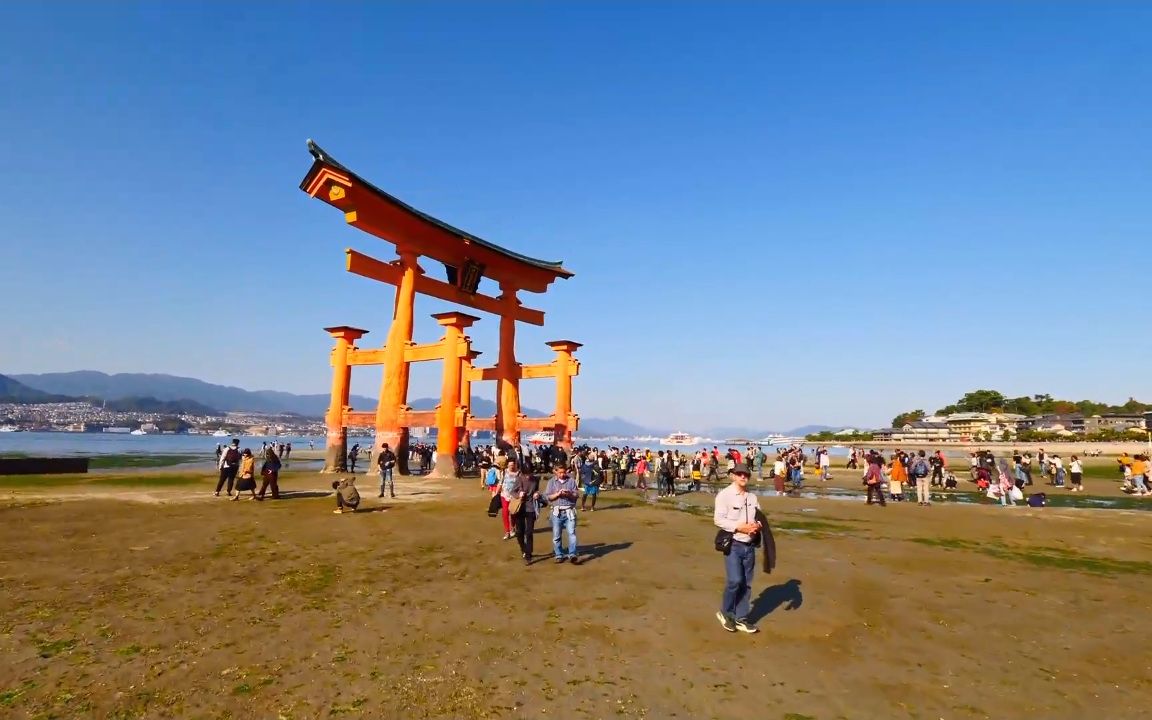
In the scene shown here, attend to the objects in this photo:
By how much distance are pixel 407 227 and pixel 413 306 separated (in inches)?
137

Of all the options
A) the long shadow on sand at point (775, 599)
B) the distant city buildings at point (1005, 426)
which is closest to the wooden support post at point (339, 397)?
the long shadow on sand at point (775, 599)

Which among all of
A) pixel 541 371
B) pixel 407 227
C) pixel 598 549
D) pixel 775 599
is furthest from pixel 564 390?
pixel 775 599

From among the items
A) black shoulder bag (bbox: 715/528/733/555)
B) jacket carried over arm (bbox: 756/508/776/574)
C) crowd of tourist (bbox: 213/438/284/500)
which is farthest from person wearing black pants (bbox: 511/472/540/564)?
crowd of tourist (bbox: 213/438/284/500)

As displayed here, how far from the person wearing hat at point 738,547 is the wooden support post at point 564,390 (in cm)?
2350

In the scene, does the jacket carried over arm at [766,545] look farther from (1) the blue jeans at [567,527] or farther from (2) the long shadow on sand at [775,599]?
(1) the blue jeans at [567,527]

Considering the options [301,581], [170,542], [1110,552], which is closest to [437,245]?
[170,542]

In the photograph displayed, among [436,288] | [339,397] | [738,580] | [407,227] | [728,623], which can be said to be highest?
[407,227]

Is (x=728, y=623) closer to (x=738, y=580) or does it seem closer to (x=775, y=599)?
(x=738, y=580)

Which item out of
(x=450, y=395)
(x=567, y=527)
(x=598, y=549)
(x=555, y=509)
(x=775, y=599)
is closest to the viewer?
(x=775, y=599)

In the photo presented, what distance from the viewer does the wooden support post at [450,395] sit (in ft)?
79.1

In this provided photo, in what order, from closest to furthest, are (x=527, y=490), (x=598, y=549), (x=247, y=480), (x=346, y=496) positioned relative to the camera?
1. (x=527, y=490)
2. (x=598, y=549)
3. (x=346, y=496)
4. (x=247, y=480)

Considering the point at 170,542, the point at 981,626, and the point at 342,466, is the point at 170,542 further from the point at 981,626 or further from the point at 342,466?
the point at 342,466

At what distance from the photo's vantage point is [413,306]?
25.2 metres

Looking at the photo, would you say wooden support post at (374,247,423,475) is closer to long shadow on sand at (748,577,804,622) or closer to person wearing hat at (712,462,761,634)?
long shadow on sand at (748,577,804,622)
